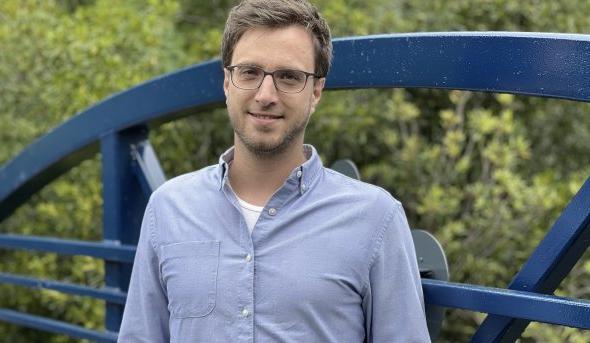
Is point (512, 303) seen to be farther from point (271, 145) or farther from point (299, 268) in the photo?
point (271, 145)

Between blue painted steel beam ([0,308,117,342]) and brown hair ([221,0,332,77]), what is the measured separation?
5.71 ft

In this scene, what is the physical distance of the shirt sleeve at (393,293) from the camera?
2.23m

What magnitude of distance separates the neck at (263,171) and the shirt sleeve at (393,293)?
0.26 m

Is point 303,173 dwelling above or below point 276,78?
below

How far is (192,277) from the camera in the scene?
7.58 ft

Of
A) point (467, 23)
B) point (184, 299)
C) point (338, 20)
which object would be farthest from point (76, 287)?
point (467, 23)

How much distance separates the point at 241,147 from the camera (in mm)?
2379

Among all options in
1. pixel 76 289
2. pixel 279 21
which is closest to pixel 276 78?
pixel 279 21

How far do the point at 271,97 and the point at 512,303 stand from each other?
686mm

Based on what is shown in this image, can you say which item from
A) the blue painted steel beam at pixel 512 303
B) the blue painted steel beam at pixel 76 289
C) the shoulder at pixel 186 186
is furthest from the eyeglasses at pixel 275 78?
the blue painted steel beam at pixel 76 289

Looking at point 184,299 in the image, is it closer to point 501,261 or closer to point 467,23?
point 501,261

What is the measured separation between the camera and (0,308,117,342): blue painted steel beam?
12.6 feet

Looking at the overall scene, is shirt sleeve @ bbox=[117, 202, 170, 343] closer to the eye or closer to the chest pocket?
the chest pocket

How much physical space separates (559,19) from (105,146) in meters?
2.56
